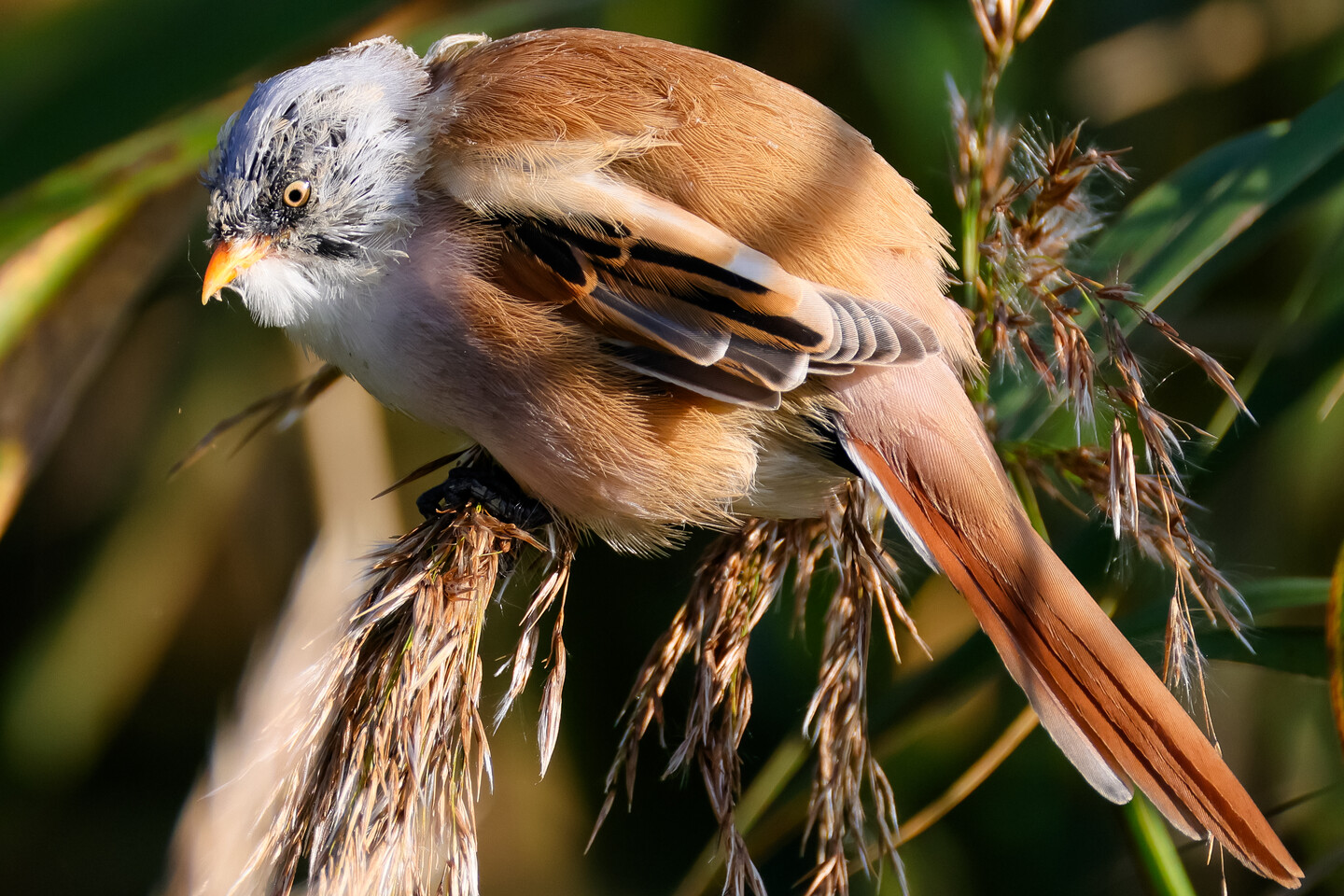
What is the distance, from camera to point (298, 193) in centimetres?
124

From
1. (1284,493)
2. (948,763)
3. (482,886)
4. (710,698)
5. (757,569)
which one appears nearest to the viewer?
(710,698)

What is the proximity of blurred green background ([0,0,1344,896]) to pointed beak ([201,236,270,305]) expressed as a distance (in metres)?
0.20

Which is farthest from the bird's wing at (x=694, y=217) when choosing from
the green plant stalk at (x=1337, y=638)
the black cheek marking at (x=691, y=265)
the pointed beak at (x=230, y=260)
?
the green plant stalk at (x=1337, y=638)

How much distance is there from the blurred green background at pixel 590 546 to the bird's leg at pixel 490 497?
0.53 meters

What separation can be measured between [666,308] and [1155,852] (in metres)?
0.84

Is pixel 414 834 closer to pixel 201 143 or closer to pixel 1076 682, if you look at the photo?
pixel 1076 682

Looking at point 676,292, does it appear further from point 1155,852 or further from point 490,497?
point 1155,852

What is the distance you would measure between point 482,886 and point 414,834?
1045mm

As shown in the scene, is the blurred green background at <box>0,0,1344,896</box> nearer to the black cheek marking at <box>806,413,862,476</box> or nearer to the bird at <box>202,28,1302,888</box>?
the bird at <box>202,28,1302,888</box>

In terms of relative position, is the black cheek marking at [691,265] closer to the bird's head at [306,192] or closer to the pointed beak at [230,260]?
the bird's head at [306,192]

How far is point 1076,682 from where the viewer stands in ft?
3.66

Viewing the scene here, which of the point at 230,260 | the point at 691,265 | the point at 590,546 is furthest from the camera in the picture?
the point at 590,546

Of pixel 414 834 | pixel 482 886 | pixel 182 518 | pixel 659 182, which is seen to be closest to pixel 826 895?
pixel 414 834

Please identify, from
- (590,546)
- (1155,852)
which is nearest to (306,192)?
(590,546)
